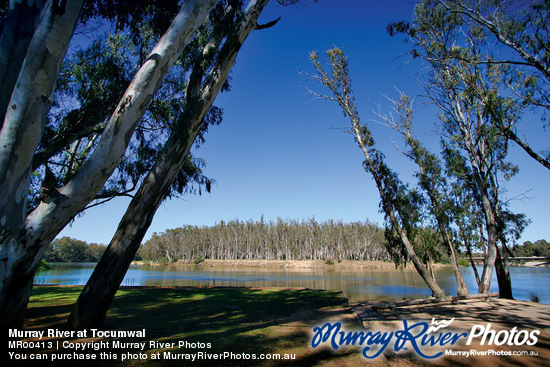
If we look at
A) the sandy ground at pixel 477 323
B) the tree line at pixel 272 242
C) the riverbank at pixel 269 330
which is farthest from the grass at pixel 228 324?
the tree line at pixel 272 242

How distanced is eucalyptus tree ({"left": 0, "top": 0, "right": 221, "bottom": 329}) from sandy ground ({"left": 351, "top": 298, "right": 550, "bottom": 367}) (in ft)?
12.1

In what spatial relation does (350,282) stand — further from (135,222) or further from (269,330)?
(135,222)

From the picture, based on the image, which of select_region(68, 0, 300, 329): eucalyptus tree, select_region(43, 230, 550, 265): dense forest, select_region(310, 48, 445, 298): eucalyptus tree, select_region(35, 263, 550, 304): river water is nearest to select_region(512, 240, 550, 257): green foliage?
select_region(43, 230, 550, 265): dense forest

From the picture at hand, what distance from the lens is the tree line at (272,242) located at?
61469mm

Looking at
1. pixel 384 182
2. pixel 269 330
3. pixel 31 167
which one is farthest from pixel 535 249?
pixel 31 167

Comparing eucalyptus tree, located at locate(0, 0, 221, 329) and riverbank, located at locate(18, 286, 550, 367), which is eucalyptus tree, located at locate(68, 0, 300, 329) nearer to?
riverbank, located at locate(18, 286, 550, 367)

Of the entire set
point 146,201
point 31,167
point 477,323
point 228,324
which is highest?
point 31,167

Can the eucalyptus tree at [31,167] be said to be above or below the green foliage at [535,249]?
above
